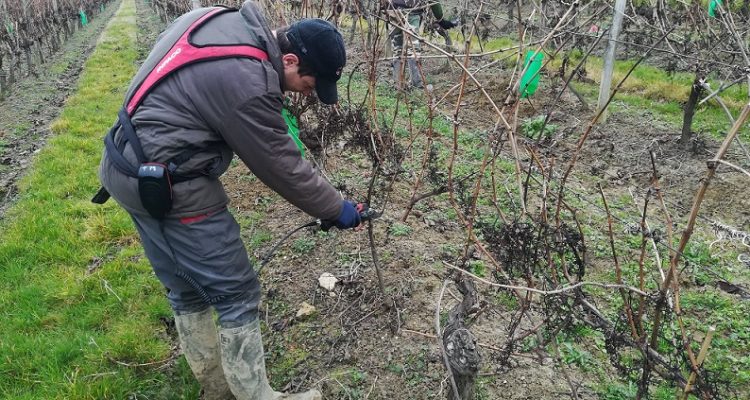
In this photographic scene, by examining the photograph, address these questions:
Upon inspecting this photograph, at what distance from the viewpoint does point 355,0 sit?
3.45 metres

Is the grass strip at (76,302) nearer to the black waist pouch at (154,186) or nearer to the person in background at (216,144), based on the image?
the person in background at (216,144)

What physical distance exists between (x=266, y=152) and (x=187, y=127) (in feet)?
0.97

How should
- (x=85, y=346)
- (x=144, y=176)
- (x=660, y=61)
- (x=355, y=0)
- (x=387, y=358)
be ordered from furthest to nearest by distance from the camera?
1. (x=660, y=61)
2. (x=355, y=0)
3. (x=85, y=346)
4. (x=387, y=358)
5. (x=144, y=176)

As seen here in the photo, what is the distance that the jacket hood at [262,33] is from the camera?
1.88m

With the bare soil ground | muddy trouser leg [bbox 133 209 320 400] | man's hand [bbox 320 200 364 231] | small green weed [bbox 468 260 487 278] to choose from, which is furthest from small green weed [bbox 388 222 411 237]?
muddy trouser leg [bbox 133 209 320 400]

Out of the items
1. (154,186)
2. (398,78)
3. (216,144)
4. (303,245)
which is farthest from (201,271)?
(398,78)

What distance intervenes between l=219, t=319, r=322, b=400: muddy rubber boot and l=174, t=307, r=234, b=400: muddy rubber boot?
7.6 inches

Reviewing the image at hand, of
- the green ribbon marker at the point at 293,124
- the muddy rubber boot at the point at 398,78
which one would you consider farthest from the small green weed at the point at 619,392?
the green ribbon marker at the point at 293,124

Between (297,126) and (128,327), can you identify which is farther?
(297,126)

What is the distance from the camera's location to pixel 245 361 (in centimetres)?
219

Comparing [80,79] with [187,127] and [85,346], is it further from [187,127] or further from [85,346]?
[187,127]

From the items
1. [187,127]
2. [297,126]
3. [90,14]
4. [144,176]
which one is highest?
[187,127]

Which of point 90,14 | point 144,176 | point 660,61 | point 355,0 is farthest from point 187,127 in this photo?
point 90,14

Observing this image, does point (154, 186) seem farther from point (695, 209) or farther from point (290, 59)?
point (695, 209)
